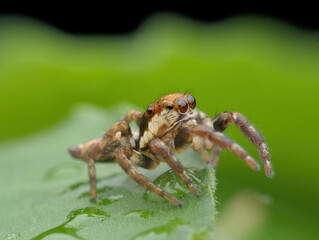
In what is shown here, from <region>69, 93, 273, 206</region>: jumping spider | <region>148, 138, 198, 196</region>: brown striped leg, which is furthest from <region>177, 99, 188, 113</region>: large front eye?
<region>148, 138, 198, 196</region>: brown striped leg

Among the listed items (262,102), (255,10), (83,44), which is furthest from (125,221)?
(255,10)

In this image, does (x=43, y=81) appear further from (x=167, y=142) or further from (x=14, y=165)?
(x=167, y=142)

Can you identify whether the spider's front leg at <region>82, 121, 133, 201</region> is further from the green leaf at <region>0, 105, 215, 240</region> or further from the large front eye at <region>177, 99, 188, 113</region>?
the large front eye at <region>177, 99, 188, 113</region>

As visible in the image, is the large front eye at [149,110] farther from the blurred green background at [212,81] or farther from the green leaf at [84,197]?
the blurred green background at [212,81]

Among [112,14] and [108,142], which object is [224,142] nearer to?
[108,142]

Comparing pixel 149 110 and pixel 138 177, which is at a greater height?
pixel 149 110

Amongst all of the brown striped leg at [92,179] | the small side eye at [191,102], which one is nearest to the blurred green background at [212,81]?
the small side eye at [191,102]

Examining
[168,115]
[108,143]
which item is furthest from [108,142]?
[168,115]
